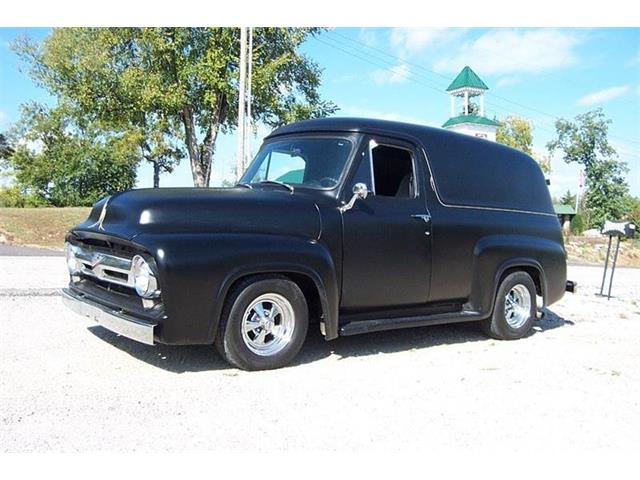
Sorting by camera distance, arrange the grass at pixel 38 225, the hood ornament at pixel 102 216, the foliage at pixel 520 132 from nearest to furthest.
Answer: the hood ornament at pixel 102 216
the grass at pixel 38 225
the foliage at pixel 520 132

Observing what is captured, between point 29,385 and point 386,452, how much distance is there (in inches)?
107

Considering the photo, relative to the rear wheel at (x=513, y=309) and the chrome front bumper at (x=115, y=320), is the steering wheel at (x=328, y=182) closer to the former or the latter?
the chrome front bumper at (x=115, y=320)

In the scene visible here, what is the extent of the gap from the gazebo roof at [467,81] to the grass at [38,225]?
2353 centimetres

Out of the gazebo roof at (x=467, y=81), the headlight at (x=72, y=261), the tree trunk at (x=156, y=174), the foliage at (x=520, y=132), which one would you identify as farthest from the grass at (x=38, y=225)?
the foliage at (x=520, y=132)

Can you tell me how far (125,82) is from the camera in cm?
2322

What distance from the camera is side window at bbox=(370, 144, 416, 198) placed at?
538cm

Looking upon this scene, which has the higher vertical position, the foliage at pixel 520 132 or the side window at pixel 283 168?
the foliage at pixel 520 132

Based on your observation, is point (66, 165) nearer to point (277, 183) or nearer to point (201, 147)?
point (201, 147)

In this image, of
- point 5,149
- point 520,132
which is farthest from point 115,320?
point 520,132

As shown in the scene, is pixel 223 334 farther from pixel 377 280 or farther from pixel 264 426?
pixel 377 280

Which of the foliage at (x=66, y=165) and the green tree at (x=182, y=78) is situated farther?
the foliage at (x=66, y=165)

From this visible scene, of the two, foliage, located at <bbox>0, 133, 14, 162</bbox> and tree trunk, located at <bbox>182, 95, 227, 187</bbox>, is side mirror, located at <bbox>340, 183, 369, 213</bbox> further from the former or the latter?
foliage, located at <bbox>0, 133, 14, 162</bbox>

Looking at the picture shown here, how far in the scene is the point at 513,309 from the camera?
673 cm

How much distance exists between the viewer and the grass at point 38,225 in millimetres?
20406
